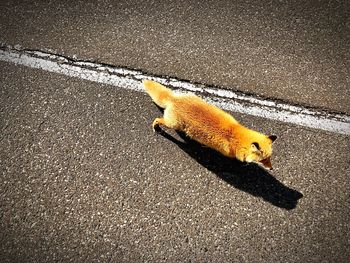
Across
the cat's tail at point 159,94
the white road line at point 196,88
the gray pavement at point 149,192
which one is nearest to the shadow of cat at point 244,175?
the gray pavement at point 149,192

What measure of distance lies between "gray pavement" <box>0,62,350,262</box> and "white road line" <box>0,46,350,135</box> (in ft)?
0.37

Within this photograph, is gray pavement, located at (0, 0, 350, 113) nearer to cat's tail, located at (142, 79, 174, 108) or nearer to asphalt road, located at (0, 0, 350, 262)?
asphalt road, located at (0, 0, 350, 262)

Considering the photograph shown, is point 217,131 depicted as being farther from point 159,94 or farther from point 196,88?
point 196,88

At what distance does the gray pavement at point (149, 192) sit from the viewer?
2488mm

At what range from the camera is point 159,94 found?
2.90 metres

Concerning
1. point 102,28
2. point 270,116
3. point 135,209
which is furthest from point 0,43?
point 270,116

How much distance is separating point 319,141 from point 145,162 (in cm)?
161

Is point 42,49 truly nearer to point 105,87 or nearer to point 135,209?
point 105,87

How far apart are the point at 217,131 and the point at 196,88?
85 cm

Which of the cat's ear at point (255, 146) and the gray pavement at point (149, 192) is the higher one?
the cat's ear at point (255, 146)

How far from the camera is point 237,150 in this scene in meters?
2.58

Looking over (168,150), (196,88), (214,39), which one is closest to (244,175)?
(168,150)

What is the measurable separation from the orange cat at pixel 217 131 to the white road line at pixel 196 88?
52cm

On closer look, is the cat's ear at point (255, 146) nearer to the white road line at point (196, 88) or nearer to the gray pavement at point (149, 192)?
the gray pavement at point (149, 192)
